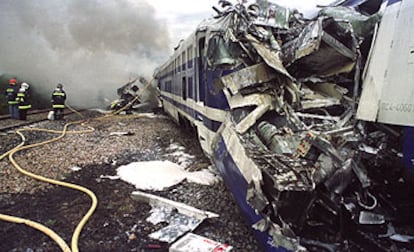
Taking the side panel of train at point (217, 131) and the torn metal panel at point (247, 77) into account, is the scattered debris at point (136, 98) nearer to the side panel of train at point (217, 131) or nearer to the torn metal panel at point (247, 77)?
the side panel of train at point (217, 131)

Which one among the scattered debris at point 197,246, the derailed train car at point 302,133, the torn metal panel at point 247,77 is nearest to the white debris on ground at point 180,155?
the derailed train car at point 302,133

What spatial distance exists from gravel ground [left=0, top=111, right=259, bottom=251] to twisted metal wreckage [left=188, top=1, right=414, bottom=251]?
1.53 ft

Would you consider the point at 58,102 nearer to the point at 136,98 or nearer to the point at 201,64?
the point at 136,98

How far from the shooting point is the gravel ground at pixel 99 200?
9.57 ft

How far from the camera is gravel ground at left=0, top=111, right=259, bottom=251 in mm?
2916

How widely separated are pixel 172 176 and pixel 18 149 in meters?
3.89

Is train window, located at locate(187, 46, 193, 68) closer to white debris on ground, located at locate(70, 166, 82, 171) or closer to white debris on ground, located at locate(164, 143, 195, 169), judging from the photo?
white debris on ground, located at locate(164, 143, 195, 169)

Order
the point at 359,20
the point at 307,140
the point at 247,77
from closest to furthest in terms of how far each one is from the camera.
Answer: the point at 307,140 → the point at 247,77 → the point at 359,20

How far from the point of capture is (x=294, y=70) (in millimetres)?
4074

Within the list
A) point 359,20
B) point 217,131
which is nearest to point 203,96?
point 217,131

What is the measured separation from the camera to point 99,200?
3926 millimetres

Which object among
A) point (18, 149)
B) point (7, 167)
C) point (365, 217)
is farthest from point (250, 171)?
point (18, 149)

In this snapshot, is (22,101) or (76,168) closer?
(76,168)

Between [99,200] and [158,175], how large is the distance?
110 centimetres
